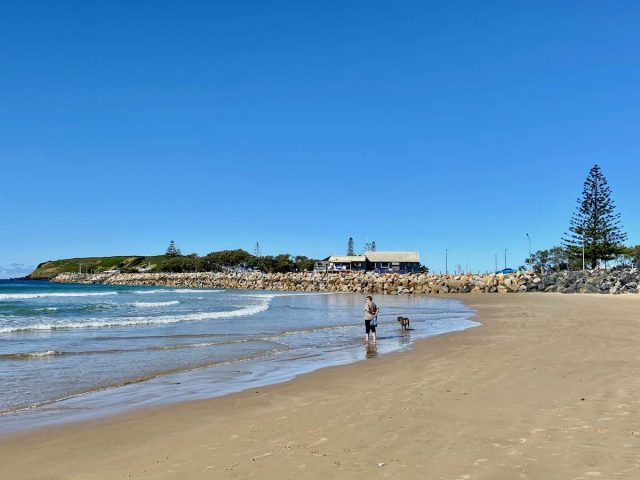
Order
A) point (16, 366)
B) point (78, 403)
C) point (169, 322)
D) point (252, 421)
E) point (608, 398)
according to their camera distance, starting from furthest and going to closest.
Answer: point (169, 322)
point (16, 366)
point (78, 403)
point (608, 398)
point (252, 421)

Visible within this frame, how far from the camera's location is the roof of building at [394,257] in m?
115

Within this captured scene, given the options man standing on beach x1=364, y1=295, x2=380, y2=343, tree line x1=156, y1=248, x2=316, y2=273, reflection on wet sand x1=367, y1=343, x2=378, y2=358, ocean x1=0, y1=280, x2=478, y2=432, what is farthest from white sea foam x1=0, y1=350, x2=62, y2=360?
tree line x1=156, y1=248, x2=316, y2=273

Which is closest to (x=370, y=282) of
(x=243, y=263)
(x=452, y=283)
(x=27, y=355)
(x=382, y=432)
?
(x=452, y=283)

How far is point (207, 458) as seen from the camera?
18.0ft

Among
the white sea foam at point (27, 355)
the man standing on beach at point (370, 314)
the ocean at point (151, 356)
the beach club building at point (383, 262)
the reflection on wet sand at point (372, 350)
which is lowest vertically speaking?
the reflection on wet sand at point (372, 350)

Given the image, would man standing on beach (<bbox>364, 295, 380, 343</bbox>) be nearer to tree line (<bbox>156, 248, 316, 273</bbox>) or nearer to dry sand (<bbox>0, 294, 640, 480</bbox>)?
dry sand (<bbox>0, 294, 640, 480</bbox>)

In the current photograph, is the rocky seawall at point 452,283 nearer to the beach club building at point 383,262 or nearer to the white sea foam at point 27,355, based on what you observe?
the beach club building at point 383,262

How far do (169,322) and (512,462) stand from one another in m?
21.6

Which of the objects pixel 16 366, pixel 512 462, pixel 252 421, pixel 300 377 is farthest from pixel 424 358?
pixel 16 366

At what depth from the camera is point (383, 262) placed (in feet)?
380

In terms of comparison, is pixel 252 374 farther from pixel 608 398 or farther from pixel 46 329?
pixel 46 329

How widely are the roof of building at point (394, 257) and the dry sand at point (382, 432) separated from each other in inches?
4139

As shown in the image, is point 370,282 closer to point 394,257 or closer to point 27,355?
point 394,257

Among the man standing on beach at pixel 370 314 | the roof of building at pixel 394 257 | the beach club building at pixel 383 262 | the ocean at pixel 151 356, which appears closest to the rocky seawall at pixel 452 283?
the beach club building at pixel 383 262
